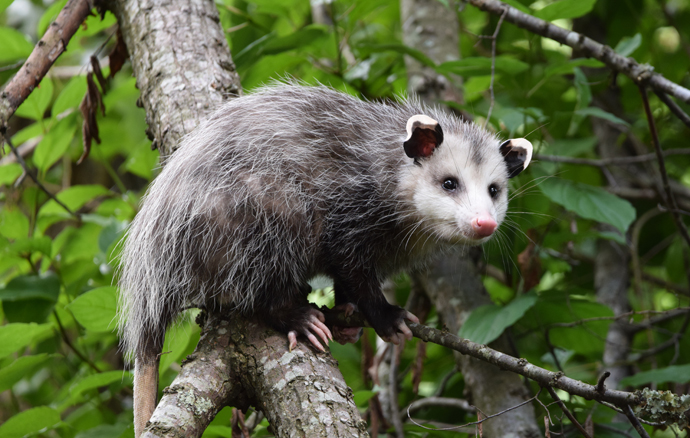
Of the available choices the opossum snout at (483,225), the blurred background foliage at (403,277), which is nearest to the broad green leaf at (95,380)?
the blurred background foliage at (403,277)

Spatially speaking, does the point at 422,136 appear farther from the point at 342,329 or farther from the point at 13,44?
the point at 13,44

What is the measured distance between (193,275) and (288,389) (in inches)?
23.2

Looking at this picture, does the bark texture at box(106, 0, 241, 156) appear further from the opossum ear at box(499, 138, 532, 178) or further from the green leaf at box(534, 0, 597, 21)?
the green leaf at box(534, 0, 597, 21)

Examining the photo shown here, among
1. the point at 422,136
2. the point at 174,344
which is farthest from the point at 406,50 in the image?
the point at 174,344

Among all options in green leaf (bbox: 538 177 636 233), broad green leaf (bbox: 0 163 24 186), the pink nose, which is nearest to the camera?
the pink nose

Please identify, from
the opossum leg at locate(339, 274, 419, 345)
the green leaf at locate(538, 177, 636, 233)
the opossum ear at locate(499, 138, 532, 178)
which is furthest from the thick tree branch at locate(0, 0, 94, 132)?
the green leaf at locate(538, 177, 636, 233)

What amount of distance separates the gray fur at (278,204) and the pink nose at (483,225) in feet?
0.38

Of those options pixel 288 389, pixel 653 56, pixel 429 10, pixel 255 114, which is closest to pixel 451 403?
pixel 288 389

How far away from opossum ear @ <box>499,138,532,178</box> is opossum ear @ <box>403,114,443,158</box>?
300 millimetres

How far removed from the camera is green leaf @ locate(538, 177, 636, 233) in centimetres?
218

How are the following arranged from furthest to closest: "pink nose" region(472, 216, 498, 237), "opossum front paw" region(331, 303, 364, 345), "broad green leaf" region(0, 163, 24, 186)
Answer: "broad green leaf" region(0, 163, 24, 186) < "opossum front paw" region(331, 303, 364, 345) < "pink nose" region(472, 216, 498, 237)

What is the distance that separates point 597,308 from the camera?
7.38 ft

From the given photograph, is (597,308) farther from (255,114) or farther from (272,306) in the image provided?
(255,114)

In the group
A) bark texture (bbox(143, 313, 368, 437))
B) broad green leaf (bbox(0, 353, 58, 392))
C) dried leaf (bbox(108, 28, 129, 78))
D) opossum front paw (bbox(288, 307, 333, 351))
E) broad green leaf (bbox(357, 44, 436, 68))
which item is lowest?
broad green leaf (bbox(0, 353, 58, 392))
